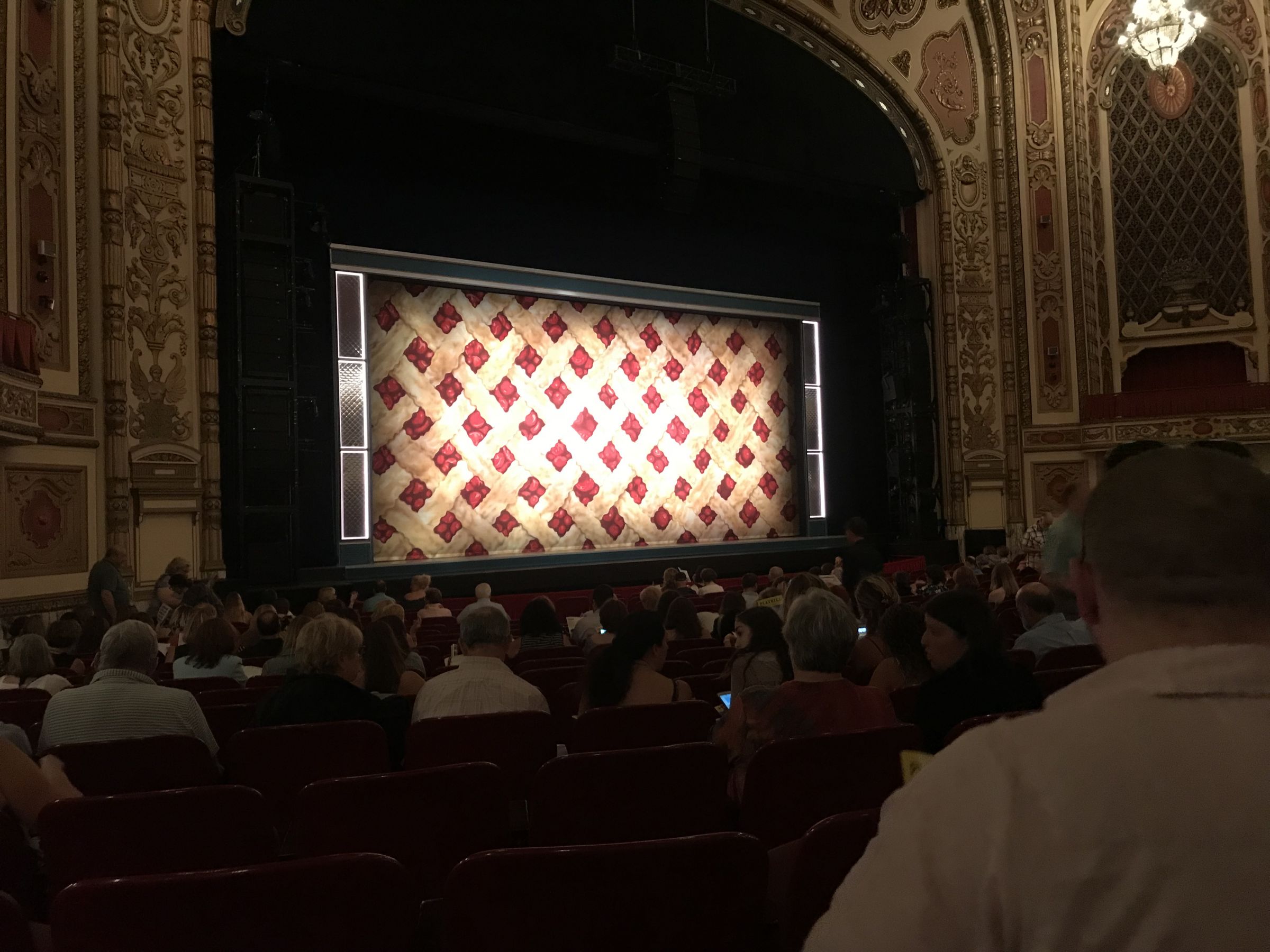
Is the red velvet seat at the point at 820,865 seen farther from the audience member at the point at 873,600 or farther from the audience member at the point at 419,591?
the audience member at the point at 419,591

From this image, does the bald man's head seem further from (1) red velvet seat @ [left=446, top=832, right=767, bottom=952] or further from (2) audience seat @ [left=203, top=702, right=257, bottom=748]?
(2) audience seat @ [left=203, top=702, right=257, bottom=748]

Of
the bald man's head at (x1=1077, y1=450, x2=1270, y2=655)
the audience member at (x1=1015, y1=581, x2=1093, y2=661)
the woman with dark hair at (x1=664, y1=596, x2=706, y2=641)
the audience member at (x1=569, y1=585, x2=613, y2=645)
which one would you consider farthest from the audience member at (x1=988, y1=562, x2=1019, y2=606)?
the bald man's head at (x1=1077, y1=450, x2=1270, y2=655)

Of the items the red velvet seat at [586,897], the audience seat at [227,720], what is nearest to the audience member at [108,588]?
the audience seat at [227,720]

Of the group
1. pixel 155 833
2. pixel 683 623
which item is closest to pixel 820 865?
pixel 155 833

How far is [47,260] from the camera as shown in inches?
334

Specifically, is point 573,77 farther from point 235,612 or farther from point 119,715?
point 119,715

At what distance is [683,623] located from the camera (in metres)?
5.83

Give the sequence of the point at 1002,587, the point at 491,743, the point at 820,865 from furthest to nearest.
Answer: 1. the point at 1002,587
2. the point at 491,743
3. the point at 820,865

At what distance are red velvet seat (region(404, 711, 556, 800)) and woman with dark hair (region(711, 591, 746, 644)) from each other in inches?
91.2

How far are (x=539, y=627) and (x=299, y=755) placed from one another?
9.62 ft

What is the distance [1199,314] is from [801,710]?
56.2 feet

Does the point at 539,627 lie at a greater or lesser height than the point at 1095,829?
lesser

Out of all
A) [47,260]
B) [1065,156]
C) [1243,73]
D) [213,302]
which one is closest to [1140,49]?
[1065,156]

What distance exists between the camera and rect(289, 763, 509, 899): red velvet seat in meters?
2.21
